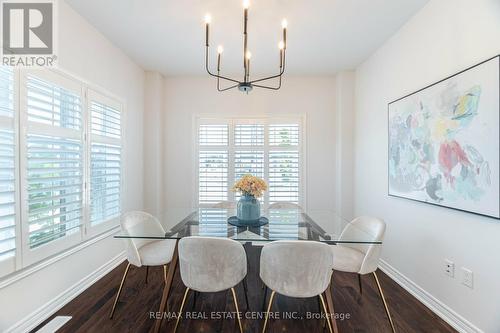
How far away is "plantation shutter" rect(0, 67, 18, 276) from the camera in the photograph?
5.33 feet

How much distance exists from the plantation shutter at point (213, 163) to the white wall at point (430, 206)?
217 centimetres

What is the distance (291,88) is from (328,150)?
1.20 m

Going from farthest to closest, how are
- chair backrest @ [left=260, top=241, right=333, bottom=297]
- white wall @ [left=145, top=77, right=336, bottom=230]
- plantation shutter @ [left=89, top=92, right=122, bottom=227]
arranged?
white wall @ [left=145, top=77, right=336, bottom=230] → plantation shutter @ [left=89, top=92, right=122, bottom=227] → chair backrest @ [left=260, top=241, right=333, bottom=297]

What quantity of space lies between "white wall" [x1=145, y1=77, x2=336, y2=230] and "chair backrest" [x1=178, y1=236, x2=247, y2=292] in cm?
227

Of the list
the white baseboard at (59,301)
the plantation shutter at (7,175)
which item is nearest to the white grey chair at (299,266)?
the plantation shutter at (7,175)

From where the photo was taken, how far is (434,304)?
2059 mm

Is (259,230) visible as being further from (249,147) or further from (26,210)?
(249,147)

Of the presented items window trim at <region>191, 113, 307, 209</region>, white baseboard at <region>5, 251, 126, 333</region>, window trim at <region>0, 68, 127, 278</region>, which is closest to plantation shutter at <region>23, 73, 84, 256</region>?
window trim at <region>0, 68, 127, 278</region>

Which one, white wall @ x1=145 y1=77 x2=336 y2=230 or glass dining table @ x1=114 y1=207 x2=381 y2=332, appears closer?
glass dining table @ x1=114 y1=207 x2=381 y2=332

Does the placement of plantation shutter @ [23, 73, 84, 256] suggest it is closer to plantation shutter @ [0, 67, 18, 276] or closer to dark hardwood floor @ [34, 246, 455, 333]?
plantation shutter @ [0, 67, 18, 276]

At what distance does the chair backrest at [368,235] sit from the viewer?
6.06ft

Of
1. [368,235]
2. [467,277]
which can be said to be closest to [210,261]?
[368,235]

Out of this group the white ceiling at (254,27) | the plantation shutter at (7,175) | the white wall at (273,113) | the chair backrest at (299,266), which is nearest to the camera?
the chair backrest at (299,266)

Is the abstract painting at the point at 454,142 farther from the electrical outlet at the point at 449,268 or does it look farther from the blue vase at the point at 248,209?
the blue vase at the point at 248,209
